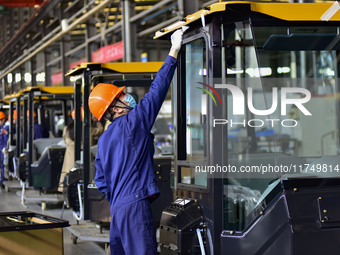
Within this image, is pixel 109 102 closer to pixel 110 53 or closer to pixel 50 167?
pixel 50 167

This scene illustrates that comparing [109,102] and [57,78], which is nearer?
[109,102]

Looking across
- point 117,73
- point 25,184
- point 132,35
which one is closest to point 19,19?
point 132,35

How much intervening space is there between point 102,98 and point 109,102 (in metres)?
0.06

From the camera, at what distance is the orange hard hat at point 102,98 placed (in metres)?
4.13

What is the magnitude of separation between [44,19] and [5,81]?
17.3m

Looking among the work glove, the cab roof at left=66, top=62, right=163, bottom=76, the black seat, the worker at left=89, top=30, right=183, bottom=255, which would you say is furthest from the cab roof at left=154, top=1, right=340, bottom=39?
the black seat

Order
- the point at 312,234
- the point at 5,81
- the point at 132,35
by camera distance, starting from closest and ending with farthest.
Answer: the point at 312,234 < the point at 132,35 < the point at 5,81

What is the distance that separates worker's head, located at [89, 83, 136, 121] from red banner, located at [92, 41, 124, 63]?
36.4 feet

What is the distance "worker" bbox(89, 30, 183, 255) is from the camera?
153 inches

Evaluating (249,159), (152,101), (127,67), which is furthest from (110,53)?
(152,101)

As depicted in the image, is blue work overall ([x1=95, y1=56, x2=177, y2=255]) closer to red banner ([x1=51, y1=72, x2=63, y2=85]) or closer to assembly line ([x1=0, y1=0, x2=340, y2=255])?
assembly line ([x1=0, y1=0, x2=340, y2=255])

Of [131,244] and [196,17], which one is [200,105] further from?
[131,244]

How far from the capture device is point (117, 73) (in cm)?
736

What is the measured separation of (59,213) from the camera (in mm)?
10625
